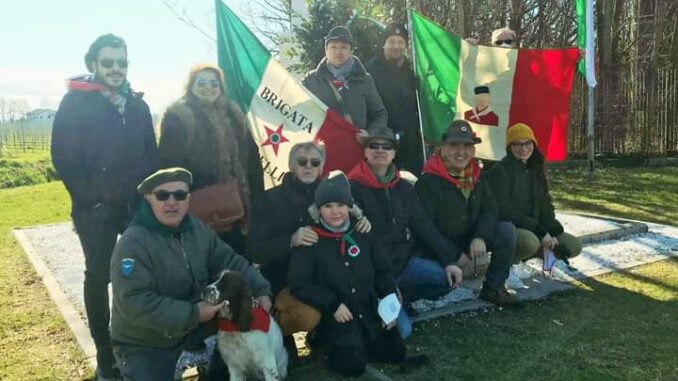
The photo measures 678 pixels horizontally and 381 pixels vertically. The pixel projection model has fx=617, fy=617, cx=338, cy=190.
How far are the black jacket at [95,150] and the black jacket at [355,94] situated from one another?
1842 mm

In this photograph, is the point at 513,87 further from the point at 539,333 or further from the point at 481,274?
the point at 539,333

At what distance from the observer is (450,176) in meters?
4.90

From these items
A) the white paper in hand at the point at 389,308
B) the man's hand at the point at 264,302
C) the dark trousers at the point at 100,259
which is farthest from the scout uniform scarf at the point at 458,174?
the dark trousers at the point at 100,259

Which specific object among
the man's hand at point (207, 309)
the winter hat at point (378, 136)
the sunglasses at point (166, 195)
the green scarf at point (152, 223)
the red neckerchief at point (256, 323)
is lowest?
the red neckerchief at point (256, 323)

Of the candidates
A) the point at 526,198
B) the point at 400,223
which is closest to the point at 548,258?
the point at 526,198

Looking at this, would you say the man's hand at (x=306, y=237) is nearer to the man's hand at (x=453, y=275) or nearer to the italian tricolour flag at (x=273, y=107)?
the italian tricolour flag at (x=273, y=107)

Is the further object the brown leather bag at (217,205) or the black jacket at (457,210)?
the black jacket at (457,210)

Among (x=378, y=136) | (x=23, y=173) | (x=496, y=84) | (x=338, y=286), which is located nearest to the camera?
(x=338, y=286)

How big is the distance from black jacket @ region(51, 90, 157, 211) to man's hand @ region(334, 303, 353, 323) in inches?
56.7

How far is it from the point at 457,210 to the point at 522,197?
85 centimetres

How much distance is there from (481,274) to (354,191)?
200 cm

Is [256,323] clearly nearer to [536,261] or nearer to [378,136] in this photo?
[378,136]

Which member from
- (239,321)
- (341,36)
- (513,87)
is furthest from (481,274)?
(239,321)

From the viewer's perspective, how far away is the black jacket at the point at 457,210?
4.88 meters
